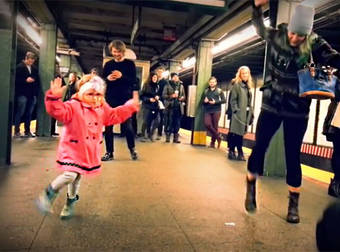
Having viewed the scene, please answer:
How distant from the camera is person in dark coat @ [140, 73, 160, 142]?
939cm

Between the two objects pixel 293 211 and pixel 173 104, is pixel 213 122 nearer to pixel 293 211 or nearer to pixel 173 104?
pixel 173 104

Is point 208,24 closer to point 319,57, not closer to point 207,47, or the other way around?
point 207,47

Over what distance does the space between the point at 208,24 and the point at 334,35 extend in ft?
10.1

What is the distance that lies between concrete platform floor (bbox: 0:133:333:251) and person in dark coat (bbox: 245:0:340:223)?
55 centimetres

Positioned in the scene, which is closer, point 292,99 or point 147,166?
point 292,99

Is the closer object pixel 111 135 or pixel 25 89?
pixel 111 135

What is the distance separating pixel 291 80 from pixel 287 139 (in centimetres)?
53

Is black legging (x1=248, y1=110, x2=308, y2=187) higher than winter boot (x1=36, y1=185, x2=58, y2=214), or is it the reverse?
black legging (x1=248, y1=110, x2=308, y2=187)

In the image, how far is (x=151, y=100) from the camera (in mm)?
9273

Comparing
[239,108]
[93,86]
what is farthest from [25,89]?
[93,86]

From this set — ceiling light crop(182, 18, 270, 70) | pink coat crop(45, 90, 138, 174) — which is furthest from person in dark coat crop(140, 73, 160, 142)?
pink coat crop(45, 90, 138, 174)

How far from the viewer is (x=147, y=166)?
539 centimetres

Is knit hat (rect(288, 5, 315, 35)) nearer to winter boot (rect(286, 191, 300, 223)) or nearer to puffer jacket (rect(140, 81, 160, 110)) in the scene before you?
winter boot (rect(286, 191, 300, 223))

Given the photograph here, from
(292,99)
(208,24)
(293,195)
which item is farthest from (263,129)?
(208,24)
